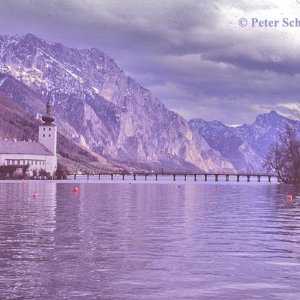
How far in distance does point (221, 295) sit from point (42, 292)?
559 centimetres

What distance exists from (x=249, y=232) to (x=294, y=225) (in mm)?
7104

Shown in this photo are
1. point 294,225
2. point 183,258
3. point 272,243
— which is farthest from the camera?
point 294,225

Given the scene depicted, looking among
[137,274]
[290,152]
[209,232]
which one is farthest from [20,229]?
[290,152]

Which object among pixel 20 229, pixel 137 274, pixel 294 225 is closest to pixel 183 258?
pixel 137 274

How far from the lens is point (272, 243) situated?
34031 millimetres

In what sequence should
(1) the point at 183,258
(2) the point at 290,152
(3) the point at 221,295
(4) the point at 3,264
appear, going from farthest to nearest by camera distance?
(2) the point at 290,152 < (1) the point at 183,258 < (4) the point at 3,264 < (3) the point at 221,295

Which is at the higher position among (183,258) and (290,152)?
(290,152)

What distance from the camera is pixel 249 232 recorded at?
40406mm

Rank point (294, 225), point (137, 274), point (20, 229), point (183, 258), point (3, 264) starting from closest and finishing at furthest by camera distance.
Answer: point (137, 274)
point (3, 264)
point (183, 258)
point (20, 229)
point (294, 225)

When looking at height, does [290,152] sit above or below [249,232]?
above

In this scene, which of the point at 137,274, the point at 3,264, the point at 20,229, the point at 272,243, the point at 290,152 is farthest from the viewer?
the point at 290,152

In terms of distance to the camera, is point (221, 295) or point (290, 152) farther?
point (290, 152)

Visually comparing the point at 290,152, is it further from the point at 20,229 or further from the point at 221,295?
the point at 221,295

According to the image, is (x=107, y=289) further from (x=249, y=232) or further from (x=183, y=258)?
(x=249, y=232)
